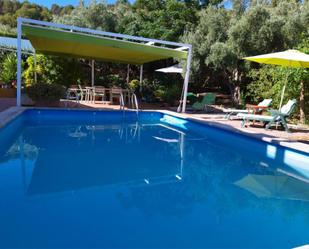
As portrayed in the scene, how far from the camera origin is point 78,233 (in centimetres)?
309

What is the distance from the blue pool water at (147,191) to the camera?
3.18 m

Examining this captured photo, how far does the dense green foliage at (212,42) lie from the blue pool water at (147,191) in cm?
485

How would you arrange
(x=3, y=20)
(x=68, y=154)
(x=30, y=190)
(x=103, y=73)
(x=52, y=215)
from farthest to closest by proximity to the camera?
1. (x=3, y=20)
2. (x=103, y=73)
3. (x=68, y=154)
4. (x=30, y=190)
5. (x=52, y=215)

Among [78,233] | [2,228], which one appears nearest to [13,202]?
[2,228]

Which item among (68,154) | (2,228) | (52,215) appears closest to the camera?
(2,228)

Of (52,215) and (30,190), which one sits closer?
(52,215)

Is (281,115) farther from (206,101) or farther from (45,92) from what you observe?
(45,92)

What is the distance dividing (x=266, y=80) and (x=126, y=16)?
1123cm

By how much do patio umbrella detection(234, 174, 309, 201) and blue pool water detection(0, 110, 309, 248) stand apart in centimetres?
2

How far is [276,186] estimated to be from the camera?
5305mm

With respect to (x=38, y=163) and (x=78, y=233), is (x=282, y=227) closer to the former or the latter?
(x=78, y=233)

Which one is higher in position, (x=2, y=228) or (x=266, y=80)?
(x=266, y=80)

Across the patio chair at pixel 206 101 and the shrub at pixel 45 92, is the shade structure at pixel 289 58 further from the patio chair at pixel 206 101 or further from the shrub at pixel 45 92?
the shrub at pixel 45 92

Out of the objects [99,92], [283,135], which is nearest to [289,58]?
[283,135]
